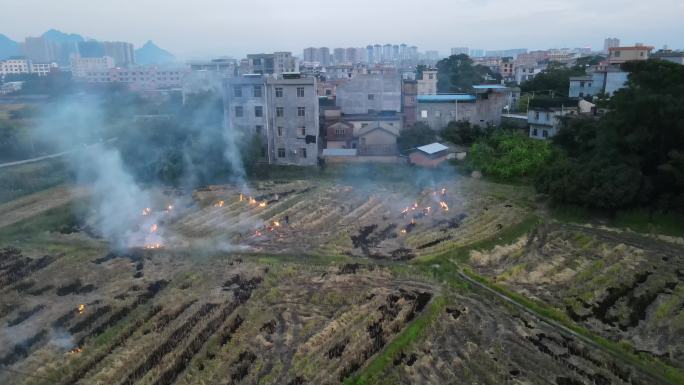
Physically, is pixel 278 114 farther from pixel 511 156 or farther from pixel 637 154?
pixel 637 154

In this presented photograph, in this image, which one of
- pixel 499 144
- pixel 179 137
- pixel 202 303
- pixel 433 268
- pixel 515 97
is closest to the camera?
pixel 202 303

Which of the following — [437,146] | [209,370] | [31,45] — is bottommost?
[209,370]

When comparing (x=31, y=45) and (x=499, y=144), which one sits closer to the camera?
(x=499, y=144)

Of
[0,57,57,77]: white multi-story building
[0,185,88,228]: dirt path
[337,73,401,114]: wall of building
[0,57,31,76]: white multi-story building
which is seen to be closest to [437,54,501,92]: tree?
[337,73,401,114]: wall of building

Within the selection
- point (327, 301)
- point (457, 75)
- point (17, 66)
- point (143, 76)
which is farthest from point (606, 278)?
point (17, 66)

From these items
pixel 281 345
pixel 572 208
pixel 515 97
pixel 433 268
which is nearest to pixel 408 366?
pixel 281 345

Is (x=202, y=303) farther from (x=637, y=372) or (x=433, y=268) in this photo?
(x=637, y=372)

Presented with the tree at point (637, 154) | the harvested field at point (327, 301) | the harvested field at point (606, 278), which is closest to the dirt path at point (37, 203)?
the harvested field at point (327, 301)

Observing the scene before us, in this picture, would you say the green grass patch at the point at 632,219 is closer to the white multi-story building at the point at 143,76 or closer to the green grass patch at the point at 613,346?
the green grass patch at the point at 613,346
